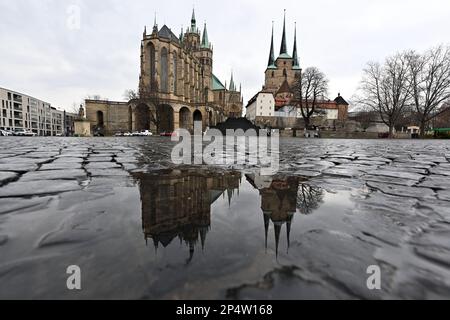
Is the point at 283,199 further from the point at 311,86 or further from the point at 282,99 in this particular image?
the point at 282,99

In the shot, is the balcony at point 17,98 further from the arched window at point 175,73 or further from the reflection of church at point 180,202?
the reflection of church at point 180,202

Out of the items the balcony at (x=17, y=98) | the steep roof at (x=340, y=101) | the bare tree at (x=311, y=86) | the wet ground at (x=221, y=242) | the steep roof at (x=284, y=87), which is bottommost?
the wet ground at (x=221, y=242)

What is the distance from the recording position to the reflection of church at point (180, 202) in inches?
64.6

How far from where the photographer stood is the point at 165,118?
48250 mm

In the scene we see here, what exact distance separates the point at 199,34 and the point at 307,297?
7823 cm

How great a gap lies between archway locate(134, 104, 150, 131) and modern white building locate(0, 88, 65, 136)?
146ft

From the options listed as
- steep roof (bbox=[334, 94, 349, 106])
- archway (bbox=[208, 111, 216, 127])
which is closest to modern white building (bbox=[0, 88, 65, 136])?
archway (bbox=[208, 111, 216, 127])

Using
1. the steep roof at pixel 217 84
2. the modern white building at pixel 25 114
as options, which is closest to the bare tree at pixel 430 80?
the steep roof at pixel 217 84

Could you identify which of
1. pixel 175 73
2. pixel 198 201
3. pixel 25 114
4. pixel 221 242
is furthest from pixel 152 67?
pixel 25 114

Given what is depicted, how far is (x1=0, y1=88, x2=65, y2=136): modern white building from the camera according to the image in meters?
66.7

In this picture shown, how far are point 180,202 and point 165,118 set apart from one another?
4800 cm

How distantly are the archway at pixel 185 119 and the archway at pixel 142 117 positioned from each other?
737 cm
